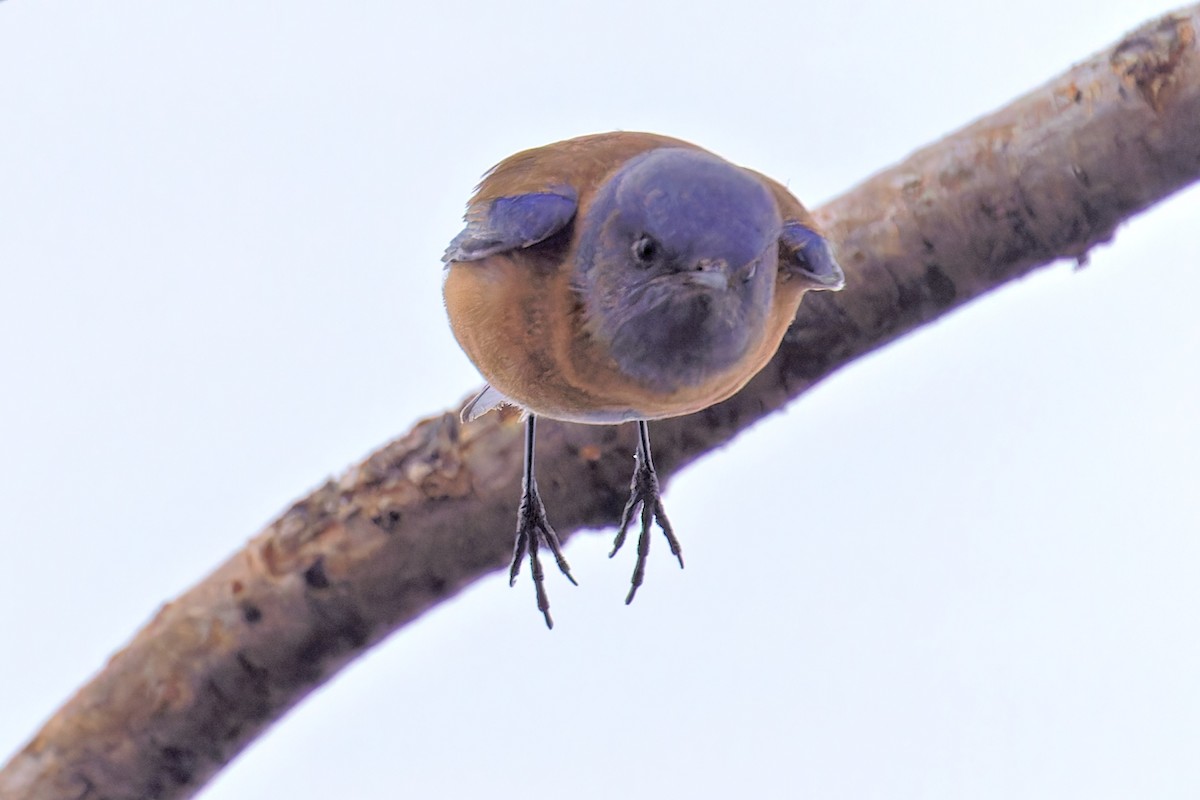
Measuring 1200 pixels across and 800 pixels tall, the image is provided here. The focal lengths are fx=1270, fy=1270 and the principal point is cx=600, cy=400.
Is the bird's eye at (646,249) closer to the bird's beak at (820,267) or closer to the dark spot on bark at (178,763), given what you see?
the bird's beak at (820,267)

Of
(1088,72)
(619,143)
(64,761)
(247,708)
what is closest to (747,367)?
(619,143)

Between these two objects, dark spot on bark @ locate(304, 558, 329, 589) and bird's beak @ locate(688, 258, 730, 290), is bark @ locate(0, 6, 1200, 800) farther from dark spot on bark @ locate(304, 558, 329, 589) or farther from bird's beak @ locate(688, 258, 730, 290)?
bird's beak @ locate(688, 258, 730, 290)

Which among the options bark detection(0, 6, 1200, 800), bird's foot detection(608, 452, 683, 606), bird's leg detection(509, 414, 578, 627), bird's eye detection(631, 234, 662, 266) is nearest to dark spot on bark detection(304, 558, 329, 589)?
bark detection(0, 6, 1200, 800)

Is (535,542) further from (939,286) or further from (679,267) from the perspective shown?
(679,267)

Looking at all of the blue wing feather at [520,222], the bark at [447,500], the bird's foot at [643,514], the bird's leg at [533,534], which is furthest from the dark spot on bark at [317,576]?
the blue wing feather at [520,222]

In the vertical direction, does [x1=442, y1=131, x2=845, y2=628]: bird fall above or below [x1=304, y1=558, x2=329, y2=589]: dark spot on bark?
above

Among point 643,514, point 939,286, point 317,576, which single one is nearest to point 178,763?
point 317,576
